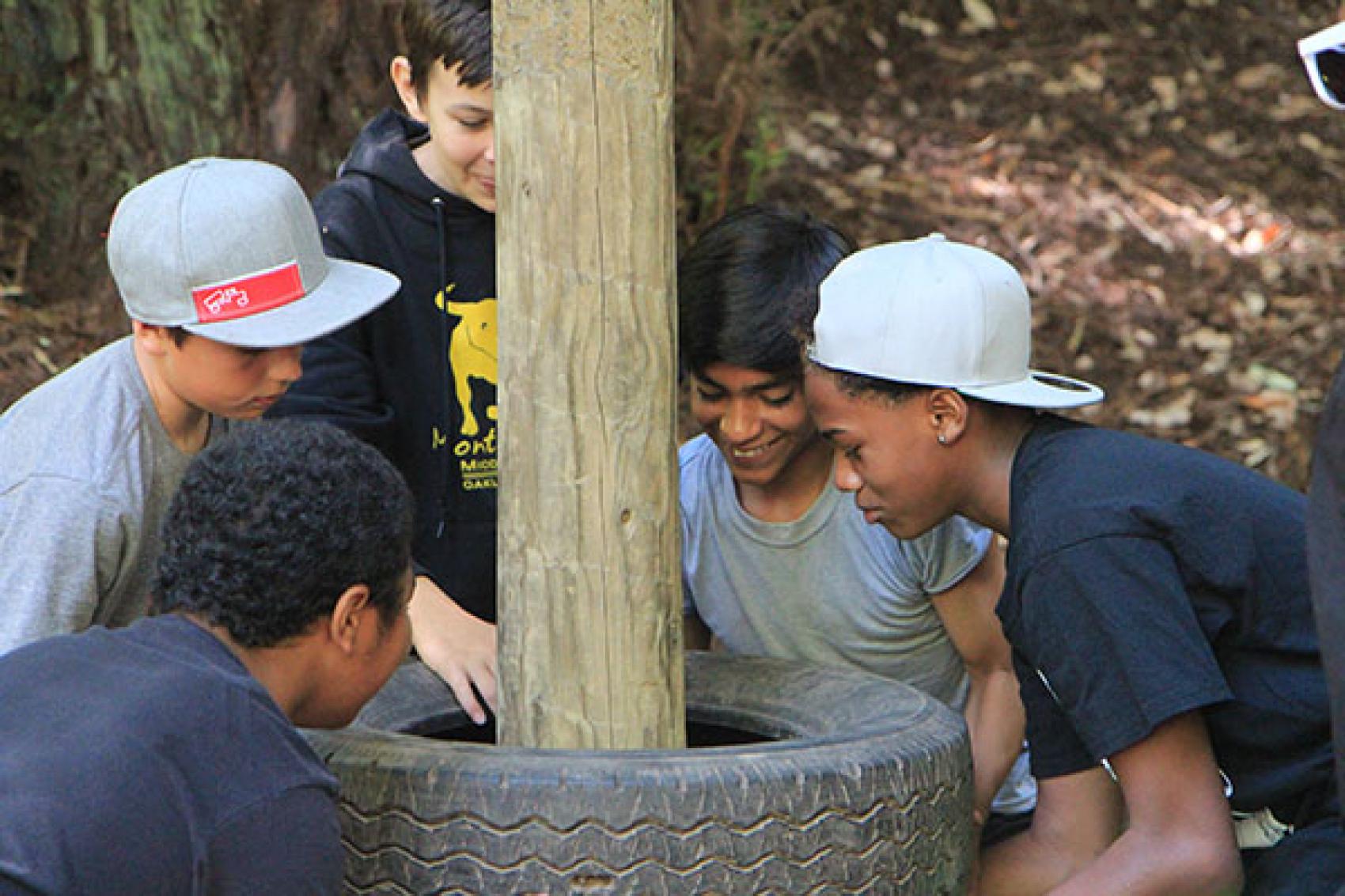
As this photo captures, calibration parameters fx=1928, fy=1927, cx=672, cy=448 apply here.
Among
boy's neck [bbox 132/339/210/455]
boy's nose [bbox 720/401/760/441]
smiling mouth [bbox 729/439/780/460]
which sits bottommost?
smiling mouth [bbox 729/439/780/460]

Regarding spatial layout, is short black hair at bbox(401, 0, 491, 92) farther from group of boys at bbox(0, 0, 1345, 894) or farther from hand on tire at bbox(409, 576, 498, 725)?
hand on tire at bbox(409, 576, 498, 725)

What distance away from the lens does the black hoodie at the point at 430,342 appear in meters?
3.57

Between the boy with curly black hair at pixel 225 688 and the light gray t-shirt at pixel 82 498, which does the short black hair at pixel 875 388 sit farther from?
the light gray t-shirt at pixel 82 498

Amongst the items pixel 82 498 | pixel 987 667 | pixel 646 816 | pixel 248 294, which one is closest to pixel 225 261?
pixel 248 294

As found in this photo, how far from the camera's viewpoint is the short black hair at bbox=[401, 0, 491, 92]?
3398 mm

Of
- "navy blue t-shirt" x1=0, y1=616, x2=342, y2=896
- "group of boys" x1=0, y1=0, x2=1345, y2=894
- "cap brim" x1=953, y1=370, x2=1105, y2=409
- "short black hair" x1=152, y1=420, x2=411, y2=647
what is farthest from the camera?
"cap brim" x1=953, y1=370, x2=1105, y2=409

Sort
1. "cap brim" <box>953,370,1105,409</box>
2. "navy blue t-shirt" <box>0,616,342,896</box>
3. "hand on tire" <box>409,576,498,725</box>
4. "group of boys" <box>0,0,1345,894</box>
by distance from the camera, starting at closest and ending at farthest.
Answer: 1. "navy blue t-shirt" <box>0,616,342,896</box>
2. "group of boys" <box>0,0,1345,894</box>
3. "cap brim" <box>953,370,1105,409</box>
4. "hand on tire" <box>409,576,498,725</box>

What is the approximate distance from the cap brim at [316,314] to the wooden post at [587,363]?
414 mm

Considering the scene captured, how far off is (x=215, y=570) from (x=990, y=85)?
23.0 feet

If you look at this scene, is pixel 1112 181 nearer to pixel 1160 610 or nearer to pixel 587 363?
pixel 1160 610

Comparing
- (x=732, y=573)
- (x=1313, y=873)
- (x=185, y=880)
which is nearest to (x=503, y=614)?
(x=185, y=880)

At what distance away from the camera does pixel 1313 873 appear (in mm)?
2801

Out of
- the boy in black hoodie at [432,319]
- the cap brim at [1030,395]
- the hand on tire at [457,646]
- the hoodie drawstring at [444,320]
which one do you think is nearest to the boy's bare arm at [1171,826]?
the cap brim at [1030,395]

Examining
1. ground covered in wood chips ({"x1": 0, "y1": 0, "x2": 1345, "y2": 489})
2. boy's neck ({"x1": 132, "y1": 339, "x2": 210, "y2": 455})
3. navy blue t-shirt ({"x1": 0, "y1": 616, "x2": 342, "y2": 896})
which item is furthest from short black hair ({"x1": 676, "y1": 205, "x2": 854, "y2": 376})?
ground covered in wood chips ({"x1": 0, "y1": 0, "x2": 1345, "y2": 489})
